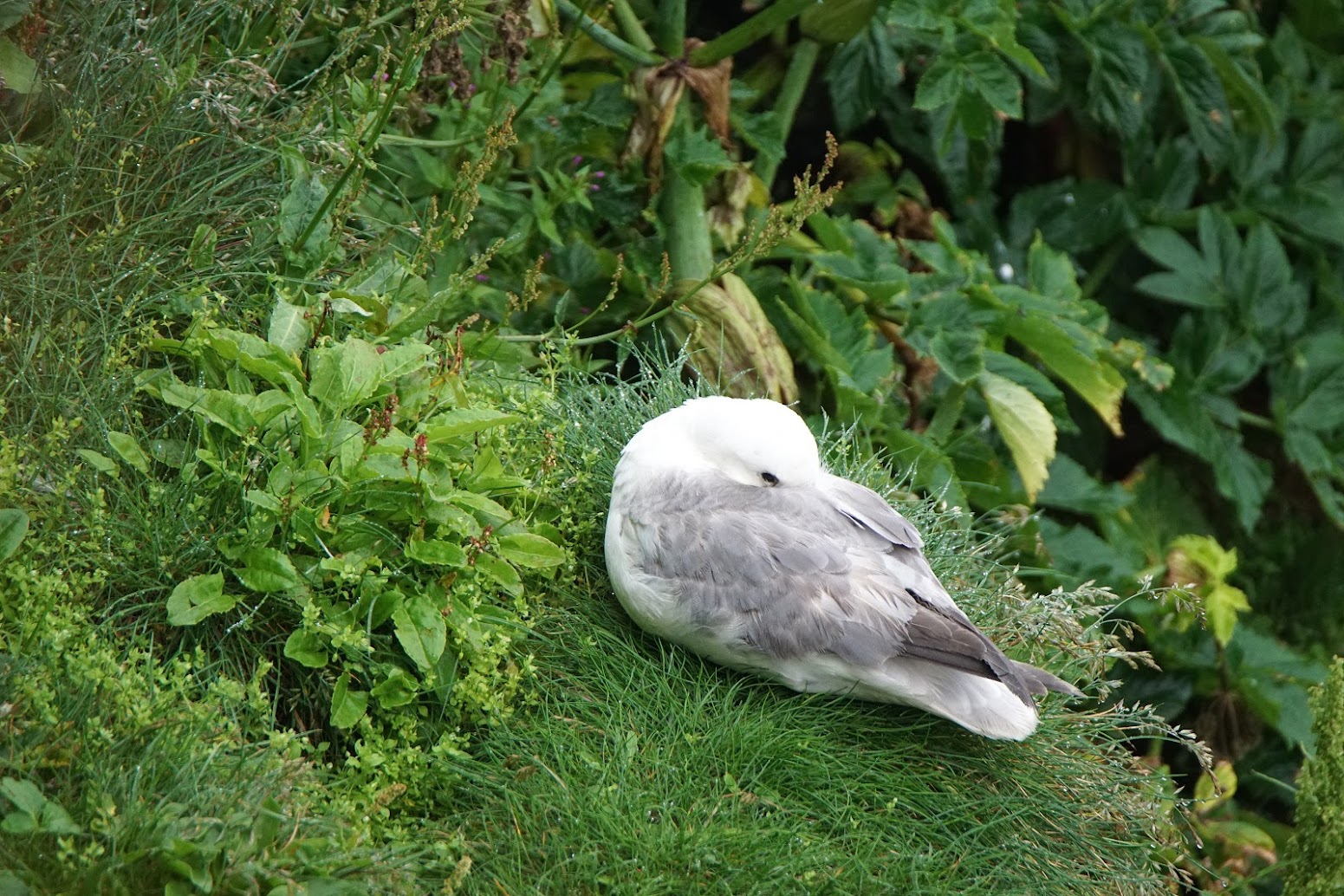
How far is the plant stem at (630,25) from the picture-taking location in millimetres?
3023

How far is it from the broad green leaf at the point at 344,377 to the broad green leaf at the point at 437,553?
0.26 m

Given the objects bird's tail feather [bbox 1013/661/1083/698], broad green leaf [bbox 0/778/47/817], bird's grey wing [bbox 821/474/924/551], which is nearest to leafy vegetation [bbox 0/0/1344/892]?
broad green leaf [bbox 0/778/47/817]

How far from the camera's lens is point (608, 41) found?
2.96 meters

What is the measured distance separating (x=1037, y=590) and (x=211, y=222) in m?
2.17

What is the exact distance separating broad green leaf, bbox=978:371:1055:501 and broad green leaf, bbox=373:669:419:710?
5.32ft

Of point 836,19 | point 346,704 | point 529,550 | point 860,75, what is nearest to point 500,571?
point 529,550

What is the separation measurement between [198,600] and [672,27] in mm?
1864

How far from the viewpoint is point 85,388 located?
2082 mm

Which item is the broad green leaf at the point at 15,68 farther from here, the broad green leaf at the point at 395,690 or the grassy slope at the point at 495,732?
the broad green leaf at the point at 395,690

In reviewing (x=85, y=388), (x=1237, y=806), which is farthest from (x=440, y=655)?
(x=1237, y=806)

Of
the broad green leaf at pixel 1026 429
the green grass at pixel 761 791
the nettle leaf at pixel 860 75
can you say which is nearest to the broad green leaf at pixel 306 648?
the green grass at pixel 761 791

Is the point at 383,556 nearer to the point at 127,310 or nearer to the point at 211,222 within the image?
the point at 127,310

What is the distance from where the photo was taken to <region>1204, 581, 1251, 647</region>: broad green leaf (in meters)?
3.49

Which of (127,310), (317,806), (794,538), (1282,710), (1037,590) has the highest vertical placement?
(127,310)
